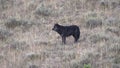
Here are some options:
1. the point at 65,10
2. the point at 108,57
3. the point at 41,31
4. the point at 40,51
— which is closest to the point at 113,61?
the point at 108,57

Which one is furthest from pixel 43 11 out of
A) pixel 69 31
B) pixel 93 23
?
pixel 69 31

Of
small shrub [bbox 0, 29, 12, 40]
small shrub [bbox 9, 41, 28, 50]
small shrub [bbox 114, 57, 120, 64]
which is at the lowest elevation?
small shrub [bbox 0, 29, 12, 40]

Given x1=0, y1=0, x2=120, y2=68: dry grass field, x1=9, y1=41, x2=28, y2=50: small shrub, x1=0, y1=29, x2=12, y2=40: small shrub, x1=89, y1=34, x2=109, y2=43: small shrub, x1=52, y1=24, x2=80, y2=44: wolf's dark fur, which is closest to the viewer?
x1=0, y1=0, x2=120, y2=68: dry grass field

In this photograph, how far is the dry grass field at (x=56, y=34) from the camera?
13367 mm

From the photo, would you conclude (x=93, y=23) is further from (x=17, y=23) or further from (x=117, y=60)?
(x=117, y=60)

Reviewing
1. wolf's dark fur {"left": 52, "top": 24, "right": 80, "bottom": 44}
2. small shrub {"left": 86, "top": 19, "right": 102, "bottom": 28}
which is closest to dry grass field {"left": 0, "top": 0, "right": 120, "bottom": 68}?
small shrub {"left": 86, "top": 19, "right": 102, "bottom": 28}

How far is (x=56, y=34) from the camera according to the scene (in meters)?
16.5

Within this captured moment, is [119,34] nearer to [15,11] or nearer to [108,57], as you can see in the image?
[108,57]

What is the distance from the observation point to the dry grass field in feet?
43.9

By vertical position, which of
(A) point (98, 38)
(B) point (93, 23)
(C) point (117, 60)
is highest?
(C) point (117, 60)

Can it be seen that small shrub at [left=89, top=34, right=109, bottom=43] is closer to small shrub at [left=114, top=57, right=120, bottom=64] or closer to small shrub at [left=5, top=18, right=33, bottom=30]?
small shrub at [left=114, top=57, right=120, bottom=64]

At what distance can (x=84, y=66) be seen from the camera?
11992 millimetres

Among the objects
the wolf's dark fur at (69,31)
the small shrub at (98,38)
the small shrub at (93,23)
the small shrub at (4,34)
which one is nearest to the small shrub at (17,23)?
the small shrub at (4,34)

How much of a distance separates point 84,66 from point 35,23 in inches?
242
